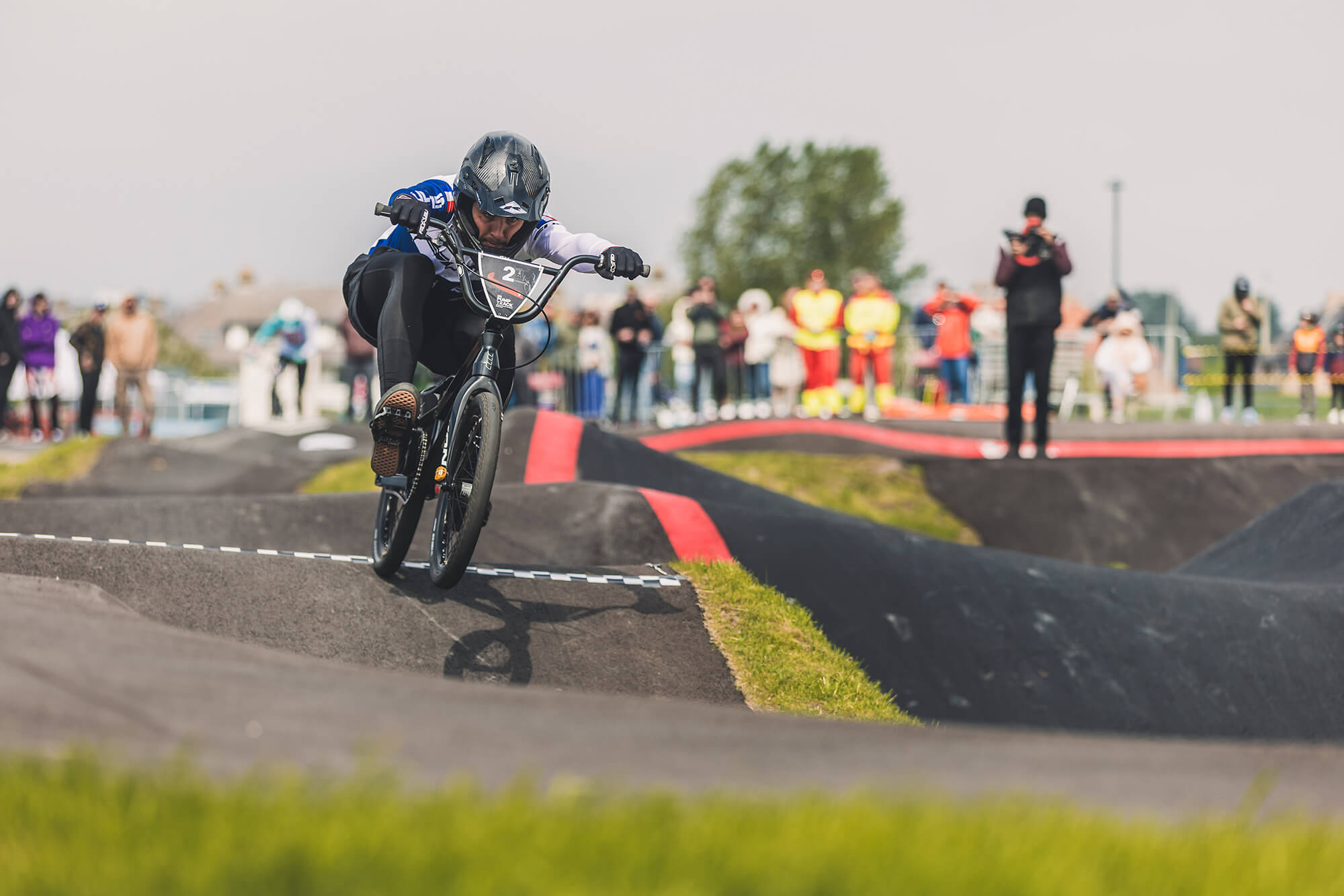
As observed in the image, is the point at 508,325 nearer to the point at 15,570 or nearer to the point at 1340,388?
the point at 15,570

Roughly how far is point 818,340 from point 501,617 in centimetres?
1197

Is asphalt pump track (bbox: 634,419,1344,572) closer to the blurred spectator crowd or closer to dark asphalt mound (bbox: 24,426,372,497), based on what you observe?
dark asphalt mound (bbox: 24,426,372,497)

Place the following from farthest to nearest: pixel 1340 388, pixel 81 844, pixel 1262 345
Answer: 1. pixel 1340 388
2. pixel 1262 345
3. pixel 81 844

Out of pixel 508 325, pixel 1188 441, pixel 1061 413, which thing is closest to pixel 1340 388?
pixel 1061 413

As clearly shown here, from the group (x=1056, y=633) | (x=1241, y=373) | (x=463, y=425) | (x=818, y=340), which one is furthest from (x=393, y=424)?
(x=1241, y=373)

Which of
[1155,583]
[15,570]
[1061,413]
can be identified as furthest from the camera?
[1061,413]

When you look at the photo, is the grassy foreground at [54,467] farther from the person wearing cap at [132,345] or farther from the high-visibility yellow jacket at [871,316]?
the high-visibility yellow jacket at [871,316]

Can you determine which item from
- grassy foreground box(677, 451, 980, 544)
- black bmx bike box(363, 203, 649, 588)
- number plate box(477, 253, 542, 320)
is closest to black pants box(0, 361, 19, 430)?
grassy foreground box(677, 451, 980, 544)

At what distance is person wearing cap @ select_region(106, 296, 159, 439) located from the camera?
1700cm

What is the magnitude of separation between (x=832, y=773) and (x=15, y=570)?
3.88m

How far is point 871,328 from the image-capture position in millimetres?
16625

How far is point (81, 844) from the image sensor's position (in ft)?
6.53

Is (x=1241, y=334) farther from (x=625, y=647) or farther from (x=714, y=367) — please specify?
(x=625, y=647)

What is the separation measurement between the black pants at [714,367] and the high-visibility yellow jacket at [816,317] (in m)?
1.24
